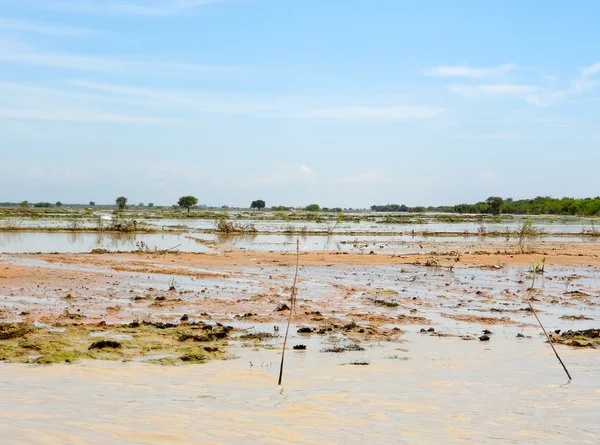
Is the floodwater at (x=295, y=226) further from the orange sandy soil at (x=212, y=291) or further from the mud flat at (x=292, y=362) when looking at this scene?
the mud flat at (x=292, y=362)

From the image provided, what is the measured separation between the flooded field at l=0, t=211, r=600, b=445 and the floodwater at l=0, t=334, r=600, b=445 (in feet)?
0.09

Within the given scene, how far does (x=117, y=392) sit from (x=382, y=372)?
3546 mm

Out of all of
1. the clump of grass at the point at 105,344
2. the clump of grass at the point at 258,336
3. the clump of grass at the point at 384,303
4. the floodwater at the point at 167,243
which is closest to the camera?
the clump of grass at the point at 105,344

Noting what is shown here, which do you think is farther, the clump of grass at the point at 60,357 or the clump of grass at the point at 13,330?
the clump of grass at the point at 13,330

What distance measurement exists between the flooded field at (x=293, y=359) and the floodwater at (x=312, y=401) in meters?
0.03

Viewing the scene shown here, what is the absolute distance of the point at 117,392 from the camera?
22.2 feet

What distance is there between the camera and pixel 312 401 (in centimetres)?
676

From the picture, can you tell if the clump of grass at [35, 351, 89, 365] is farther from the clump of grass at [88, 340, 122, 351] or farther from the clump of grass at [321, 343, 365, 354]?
the clump of grass at [321, 343, 365, 354]

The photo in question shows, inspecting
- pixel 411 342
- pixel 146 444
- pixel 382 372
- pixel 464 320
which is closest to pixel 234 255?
pixel 464 320

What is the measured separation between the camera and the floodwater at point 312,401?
5.53 m

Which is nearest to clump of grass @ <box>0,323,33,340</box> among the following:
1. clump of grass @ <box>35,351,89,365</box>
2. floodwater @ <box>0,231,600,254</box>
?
clump of grass @ <box>35,351,89,365</box>

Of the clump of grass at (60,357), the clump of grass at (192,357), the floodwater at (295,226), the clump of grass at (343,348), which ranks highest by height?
the floodwater at (295,226)

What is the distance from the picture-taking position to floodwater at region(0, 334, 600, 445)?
18.1 ft

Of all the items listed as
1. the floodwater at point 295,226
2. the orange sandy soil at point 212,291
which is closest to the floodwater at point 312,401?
the orange sandy soil at point 212,291
